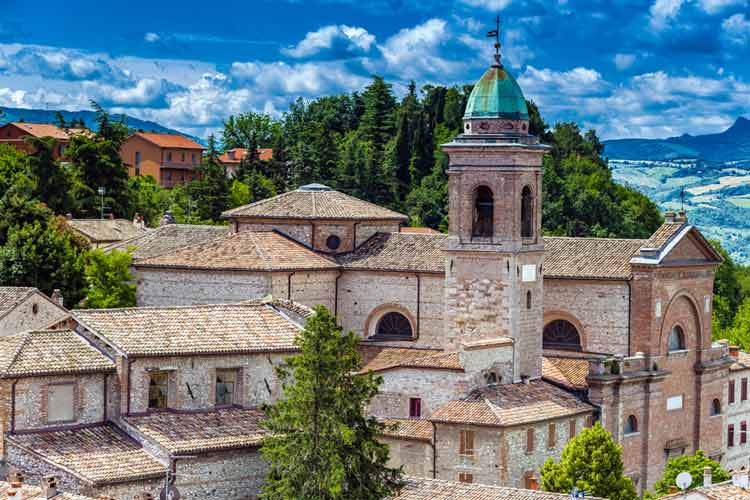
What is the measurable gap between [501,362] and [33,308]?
1608 centimetres

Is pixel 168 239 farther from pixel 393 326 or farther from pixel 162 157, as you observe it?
pixel 162 157

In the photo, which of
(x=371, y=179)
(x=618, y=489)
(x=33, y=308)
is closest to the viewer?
→ (x=618, y=489)

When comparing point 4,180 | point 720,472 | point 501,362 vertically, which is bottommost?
point 720,472

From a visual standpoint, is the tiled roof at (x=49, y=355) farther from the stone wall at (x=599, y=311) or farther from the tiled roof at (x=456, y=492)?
the stone wall at (x=599, y=311)

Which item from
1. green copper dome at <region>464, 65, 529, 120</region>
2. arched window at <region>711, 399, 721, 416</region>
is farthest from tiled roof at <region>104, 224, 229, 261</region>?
arched window at <region>711, 399, 721, 416</region>

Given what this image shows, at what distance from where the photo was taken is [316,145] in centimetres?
10175

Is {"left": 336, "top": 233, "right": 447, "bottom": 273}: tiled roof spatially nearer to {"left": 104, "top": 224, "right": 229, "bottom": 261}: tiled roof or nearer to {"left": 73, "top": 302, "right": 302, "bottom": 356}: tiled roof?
{"left": 104, "top": 224, "right": 229, "bottom": 261}: tiled roof

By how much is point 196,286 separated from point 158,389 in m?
11.2

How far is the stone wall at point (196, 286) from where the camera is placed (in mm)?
49031

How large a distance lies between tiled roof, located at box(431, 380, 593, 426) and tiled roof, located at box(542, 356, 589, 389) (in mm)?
1741

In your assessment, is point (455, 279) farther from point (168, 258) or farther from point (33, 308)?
point (33, 308)

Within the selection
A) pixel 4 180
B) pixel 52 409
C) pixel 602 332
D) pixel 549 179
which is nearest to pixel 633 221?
pixel 549 179

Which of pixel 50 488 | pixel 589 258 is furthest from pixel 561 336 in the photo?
pixel 50 488

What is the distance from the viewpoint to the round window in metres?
53.1
